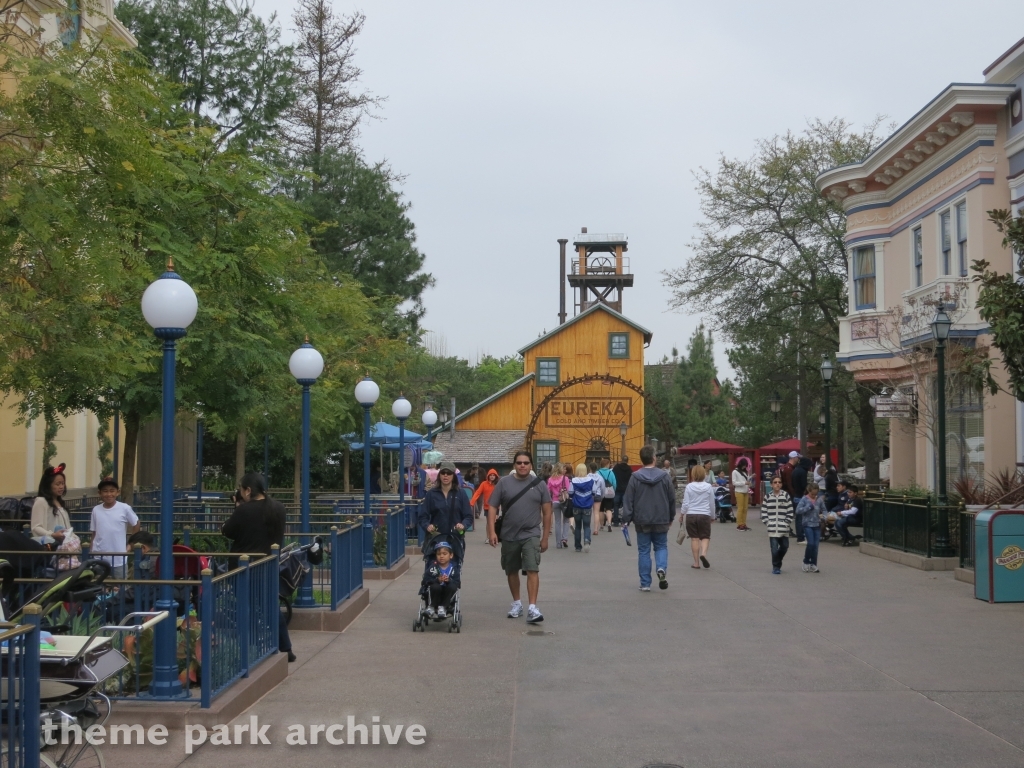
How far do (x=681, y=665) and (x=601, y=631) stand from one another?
76.0 inches

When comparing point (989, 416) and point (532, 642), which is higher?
point (989, 416)

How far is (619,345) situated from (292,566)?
42657 mm

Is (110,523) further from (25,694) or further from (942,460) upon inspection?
(942,460)

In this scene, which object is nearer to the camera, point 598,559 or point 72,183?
point 72,183

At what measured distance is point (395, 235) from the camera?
126ft

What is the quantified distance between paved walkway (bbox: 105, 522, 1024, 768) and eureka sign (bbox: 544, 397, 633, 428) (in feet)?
114

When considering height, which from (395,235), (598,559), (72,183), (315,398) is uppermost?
(395,235)

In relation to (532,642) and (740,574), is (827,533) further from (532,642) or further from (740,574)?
(532,642)

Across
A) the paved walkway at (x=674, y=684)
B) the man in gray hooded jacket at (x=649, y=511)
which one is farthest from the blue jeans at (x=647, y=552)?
the paved walkway at (x=674, y=684)

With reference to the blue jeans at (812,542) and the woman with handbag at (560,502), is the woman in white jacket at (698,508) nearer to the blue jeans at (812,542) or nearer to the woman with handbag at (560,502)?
the blue jeans at (812,542)

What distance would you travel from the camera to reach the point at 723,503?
103ft

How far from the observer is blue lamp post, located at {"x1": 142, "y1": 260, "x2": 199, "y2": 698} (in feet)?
23.1

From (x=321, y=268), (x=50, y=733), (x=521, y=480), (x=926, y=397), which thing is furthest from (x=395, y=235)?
(x=50, y=733)

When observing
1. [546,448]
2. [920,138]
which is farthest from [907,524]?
[546,448]
